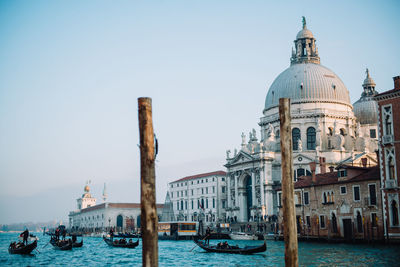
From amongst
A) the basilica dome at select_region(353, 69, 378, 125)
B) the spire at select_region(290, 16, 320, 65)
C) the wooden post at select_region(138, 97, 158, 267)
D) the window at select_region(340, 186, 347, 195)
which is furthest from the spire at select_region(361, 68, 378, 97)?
the wooden post at select_region(138, 97, 158, 267)

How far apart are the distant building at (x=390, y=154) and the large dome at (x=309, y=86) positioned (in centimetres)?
3219

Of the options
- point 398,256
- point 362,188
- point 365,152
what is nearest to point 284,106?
point 398,256

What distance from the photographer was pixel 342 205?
117 ft

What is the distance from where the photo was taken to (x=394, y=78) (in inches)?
1204

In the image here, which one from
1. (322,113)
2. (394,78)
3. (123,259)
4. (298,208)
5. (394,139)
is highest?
(322,113)

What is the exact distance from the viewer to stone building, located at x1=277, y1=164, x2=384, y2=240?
33.0 meters

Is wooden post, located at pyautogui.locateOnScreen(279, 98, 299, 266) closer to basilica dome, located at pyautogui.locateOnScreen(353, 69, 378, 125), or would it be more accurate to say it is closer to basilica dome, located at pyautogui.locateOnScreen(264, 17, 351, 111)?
basilica dome, located at pyautogui.locateOnScreen(264, 17, 351, 111)

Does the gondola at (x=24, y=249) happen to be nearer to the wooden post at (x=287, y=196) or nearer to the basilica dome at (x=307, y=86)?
the wooden post at (x=287, y=196)

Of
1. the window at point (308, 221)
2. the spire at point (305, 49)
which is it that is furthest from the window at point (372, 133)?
the window at point (308, 221)

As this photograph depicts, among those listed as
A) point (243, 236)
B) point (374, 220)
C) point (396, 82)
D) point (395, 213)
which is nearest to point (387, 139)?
point (396, 82)

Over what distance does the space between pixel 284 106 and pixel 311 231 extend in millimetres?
29498

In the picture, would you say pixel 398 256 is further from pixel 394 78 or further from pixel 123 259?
pixel 123 259

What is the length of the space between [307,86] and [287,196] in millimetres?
54602

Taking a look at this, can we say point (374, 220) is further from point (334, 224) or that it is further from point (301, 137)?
point (301, 137)
